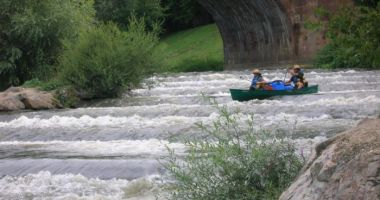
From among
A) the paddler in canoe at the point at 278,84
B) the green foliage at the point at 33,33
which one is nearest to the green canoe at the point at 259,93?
the paddler in canoe at the point at 278,84

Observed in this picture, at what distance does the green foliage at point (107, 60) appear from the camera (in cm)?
2089

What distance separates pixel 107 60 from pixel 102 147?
9.89 m

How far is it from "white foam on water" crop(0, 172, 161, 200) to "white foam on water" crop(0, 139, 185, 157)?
1.42 meters

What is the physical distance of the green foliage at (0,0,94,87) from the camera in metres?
24.3

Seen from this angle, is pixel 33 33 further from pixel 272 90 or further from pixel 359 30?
pixel 359 30

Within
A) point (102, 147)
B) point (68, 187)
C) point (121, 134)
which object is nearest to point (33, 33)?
point (121, 134)

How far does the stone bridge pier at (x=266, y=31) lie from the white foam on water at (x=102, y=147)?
75.4ft

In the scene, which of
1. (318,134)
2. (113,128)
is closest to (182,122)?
(113,128)

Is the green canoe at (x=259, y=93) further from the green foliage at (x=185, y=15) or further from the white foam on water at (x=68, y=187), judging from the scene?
the green foliage at (x=185, y=15)

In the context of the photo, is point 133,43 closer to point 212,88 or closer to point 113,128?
point 212,88

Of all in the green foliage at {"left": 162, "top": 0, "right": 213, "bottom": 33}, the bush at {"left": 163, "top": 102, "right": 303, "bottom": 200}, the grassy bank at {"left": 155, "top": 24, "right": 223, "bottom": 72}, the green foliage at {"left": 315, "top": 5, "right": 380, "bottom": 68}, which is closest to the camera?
the bush at {"left": 163, "top": 102, "right": 303, "bottom": 200}

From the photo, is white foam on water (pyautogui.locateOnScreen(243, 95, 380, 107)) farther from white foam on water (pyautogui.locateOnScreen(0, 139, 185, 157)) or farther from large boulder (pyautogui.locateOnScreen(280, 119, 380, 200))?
large boulder (pyautogui.locateOnScreen(280, 119, 380, 200))

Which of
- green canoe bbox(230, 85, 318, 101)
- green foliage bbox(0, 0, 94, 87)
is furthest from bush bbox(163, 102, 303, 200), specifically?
green foliage bbox(0, 0, 94, 87)

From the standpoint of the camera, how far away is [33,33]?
2422 centimetres
